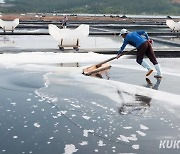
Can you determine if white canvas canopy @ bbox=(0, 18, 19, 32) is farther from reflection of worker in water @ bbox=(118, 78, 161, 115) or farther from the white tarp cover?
reflection of worker in water @ bbox=(118, 78, 161, 115)

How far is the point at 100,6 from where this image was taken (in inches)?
6304

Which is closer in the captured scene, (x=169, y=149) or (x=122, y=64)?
(x=169, y=149)

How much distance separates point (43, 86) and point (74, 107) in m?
1.95

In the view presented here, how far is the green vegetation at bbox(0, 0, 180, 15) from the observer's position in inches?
6088

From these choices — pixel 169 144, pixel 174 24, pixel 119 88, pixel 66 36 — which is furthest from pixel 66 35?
pixel 174 24

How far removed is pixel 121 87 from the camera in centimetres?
827

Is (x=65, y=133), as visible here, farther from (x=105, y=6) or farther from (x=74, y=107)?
(x=105, y=6)

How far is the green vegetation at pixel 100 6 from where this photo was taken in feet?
507

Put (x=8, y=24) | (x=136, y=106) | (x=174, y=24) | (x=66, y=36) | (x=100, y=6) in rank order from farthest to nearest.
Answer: (x=100, y=6)
(x=174, y=24)
(x=8, y=24)
(x=66, y=36)
(x=136, y=106)

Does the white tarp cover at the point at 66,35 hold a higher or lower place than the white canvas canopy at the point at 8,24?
higher

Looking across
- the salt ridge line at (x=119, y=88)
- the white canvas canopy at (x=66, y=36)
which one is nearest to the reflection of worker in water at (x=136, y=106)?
the salt ridge line at (x=119, y=88)

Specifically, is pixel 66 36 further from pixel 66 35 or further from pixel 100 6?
pixel 100 6

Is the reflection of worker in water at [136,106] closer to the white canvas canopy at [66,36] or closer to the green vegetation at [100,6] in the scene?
the white canvas canopy at [66,36]

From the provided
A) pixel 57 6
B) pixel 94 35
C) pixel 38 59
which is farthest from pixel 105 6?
pixel 38 59
